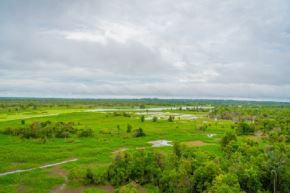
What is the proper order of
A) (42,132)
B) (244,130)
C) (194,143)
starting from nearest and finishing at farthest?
1. (194,143)
2. (42,132)
3. (244,130)

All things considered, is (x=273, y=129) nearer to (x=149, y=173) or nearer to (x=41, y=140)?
(x=149, y=173)

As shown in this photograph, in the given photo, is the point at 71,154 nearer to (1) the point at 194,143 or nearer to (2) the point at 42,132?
(2) the point at 42,132

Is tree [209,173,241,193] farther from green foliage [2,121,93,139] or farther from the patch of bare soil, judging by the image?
green foliage [2,121,93,139]

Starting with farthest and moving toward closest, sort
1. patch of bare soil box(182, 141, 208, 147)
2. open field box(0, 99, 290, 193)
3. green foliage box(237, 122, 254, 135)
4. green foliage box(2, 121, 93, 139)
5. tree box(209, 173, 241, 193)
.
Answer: green foliage box(237, 122, 254, 135)
green foliage box(2, 121, 93, 139)
patch of bare soil box(182, 141, 208, 147)
open field box(0, 99, 290, 193)
tree box(209, 173, 241, 193)

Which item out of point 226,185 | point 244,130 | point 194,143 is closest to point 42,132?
point 194,143

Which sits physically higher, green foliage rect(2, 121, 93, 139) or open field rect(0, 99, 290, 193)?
green foliage rect(2, 121, 93, 139)

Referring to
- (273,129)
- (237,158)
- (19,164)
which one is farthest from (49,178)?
(273,129)

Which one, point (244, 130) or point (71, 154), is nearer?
point (71, 154)

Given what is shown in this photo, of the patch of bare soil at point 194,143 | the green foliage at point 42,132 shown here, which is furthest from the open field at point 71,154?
the green foliage at point 42,132

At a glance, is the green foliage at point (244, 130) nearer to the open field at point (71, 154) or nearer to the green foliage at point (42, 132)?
the open field at point (71, 154)

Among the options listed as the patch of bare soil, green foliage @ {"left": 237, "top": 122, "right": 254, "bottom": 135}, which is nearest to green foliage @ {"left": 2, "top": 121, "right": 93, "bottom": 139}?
the patch of bare soil

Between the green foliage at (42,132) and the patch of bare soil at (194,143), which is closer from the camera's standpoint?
the patch of bare soil at (194,143)

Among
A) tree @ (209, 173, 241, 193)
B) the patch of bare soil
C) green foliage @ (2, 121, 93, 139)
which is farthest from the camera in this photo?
green foliage @ (2, 121, 93, 139)
